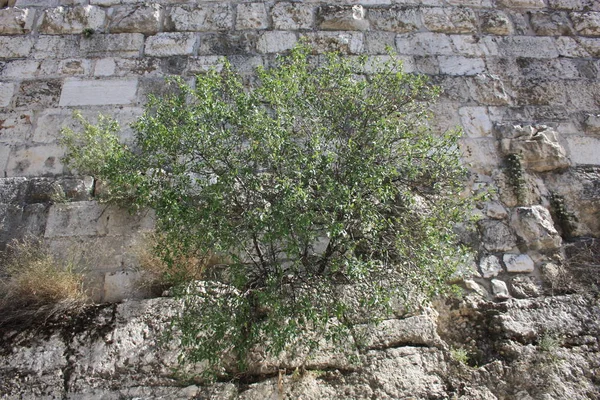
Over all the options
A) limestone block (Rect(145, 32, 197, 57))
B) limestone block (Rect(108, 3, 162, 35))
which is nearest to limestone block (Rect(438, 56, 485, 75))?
limestone block (Rect(145, 32, 197, 57))

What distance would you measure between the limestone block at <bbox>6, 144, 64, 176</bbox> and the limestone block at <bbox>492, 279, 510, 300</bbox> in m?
3.11

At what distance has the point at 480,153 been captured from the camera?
3945 mm

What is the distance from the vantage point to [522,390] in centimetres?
289

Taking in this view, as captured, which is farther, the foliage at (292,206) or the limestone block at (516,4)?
the limestone block at (516,4)

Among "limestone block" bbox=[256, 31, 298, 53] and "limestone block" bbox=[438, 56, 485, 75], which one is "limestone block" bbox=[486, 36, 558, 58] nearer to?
"limestone block" bbox=[438, 56, 485, 75]

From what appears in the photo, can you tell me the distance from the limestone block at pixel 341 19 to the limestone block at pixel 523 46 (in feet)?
3.71

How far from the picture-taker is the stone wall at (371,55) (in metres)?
3.49

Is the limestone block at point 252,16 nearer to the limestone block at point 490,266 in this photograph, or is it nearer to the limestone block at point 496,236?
the limestone block at point 496,236

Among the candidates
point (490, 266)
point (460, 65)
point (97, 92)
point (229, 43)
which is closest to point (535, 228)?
point (490, 266)

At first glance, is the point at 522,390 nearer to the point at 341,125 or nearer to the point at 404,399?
the point at 404,399

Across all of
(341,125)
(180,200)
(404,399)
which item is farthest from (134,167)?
(404,399)

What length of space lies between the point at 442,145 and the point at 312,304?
1258mm

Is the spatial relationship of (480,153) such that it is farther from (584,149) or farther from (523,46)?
(523,46)

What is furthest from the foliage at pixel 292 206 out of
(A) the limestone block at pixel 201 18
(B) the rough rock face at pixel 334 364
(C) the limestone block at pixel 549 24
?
(C) the limestone block at pixel 549 24
